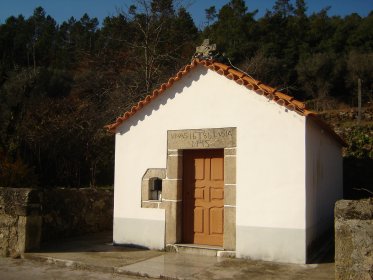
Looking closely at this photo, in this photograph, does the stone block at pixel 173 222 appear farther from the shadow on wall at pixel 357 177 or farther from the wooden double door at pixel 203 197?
the shadow on wall at pixel 357 177

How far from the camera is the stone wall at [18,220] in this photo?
830 cm

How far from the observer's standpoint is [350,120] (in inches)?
832

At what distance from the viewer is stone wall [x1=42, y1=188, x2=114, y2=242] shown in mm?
9680

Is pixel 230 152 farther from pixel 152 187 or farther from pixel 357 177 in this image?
pixel 357 177

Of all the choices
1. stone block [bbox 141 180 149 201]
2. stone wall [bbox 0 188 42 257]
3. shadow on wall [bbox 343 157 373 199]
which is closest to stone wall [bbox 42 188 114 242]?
stone wall [bbox 0 188 42 257]

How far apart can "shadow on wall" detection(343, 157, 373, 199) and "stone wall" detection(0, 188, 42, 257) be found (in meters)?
9.85

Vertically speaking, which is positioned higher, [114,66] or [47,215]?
[114,66]

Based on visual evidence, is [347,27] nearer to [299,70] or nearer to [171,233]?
[299,70]

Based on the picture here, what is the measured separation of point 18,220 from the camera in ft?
27.5

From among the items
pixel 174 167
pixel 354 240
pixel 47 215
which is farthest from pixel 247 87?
pixel 47 215

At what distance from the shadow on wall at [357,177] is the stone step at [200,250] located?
740 centimetres

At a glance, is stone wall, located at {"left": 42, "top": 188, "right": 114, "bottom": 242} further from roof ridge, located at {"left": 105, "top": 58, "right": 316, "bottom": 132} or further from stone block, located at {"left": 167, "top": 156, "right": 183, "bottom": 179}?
stone block, located at {"left": 167, "top": 156, "right": 183, "bottom": 179}

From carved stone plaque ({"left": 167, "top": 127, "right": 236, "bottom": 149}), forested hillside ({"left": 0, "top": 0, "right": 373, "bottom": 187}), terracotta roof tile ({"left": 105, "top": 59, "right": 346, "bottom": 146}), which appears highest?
forested hillside ({"left": 0, "top": 0, "right": 373, "bottom": 187})

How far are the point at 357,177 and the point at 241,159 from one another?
7969mm
